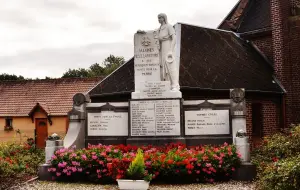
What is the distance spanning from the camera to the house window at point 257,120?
737 inches

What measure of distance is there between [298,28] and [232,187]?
11.8 meters

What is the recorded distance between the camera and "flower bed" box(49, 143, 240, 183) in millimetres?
10148

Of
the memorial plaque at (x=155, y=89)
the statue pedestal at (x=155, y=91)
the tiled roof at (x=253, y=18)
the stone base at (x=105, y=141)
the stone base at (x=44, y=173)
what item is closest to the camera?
the stone base at (x=44, y=173)

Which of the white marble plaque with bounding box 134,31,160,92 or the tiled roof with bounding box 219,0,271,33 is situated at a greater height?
the tiled roof with bounding box 219,0,271,33

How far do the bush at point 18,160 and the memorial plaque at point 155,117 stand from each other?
139 inches

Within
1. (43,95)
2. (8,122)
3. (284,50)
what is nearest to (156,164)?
(284,50)

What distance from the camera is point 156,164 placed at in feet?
33.4

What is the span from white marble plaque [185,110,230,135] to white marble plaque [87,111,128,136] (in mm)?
2082

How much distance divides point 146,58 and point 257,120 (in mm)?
7974

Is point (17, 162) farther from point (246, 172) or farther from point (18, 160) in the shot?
point (246, 172)

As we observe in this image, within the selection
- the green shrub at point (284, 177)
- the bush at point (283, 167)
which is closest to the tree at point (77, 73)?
the bush at point (283, 167)

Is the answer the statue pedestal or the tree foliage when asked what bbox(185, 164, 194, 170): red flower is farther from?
the tree foliage

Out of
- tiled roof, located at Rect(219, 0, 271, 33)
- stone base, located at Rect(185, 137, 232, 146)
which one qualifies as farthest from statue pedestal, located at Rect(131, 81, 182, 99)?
tiled roof, located at Rect(219, 0, 271, 33)

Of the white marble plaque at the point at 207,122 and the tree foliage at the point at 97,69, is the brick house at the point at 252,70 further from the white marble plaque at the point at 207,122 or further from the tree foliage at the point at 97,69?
the tree foliage at the point at 97,69
